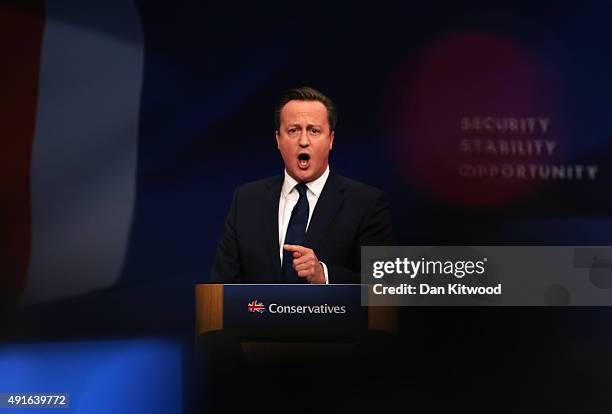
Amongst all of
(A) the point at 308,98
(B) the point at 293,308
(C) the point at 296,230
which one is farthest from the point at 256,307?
(A) the point at 308,98

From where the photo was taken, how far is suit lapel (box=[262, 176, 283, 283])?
8.21ft

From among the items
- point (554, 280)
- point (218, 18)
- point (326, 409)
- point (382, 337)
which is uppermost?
point (218, 18)

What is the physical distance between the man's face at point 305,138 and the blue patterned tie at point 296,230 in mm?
63

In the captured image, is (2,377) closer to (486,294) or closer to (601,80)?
(486,294)

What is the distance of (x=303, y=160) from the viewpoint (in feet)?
8.41

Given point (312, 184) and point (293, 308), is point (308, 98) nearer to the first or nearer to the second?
point (312, 184)

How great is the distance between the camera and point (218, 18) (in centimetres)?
262

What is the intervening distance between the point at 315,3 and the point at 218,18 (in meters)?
0.34

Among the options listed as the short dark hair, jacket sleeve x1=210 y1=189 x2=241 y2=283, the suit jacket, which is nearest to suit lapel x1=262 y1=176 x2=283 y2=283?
the suit jacket

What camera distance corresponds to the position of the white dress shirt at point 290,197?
2535mm

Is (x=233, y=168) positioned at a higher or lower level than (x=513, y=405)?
higher

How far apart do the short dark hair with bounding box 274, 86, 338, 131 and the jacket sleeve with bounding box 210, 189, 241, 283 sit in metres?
0.34

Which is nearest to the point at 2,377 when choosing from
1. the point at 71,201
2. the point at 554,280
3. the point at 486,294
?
the point at 71,201

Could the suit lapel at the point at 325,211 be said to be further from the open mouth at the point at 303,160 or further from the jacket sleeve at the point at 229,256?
the jacket sleeve at the point at 229,256
